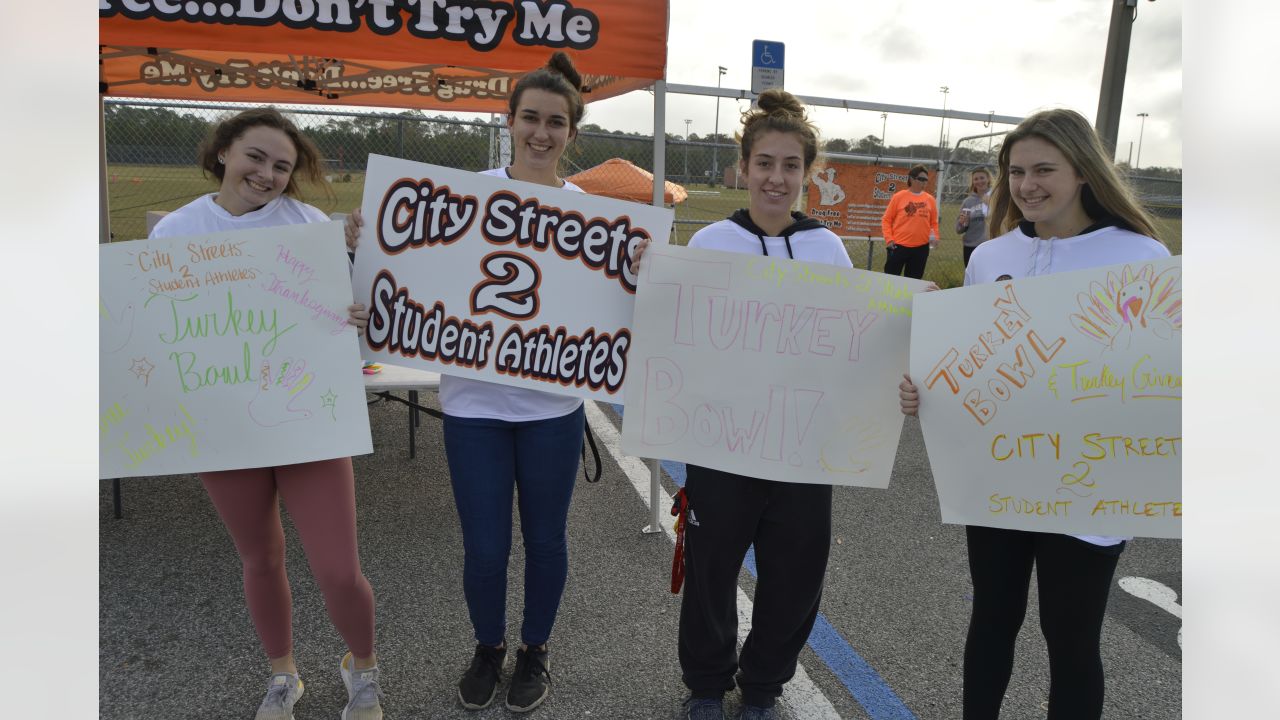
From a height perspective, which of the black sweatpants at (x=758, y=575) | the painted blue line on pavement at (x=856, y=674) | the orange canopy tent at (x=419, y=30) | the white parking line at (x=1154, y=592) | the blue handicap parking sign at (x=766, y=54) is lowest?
the painted blue line on pavement at (x=856, y=674)

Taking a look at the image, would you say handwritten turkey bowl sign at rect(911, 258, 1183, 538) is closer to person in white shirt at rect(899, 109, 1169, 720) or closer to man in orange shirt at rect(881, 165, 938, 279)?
person in white shirt at rect(899, 109, 1169, 720)

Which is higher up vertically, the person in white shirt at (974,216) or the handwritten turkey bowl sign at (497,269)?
the person in white shirt at (974,216)

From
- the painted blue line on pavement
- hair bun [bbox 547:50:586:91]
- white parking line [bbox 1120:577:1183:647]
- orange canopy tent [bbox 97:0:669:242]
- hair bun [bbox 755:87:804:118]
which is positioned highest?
orange canopy tent [bbox 97:0:669:242]

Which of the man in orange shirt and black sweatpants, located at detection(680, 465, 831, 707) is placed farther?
the man in orange shirt

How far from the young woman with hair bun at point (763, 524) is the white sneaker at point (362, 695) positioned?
39.9 inches

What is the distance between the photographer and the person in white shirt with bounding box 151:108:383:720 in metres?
2.21

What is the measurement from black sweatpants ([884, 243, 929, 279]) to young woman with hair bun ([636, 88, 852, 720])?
861cm

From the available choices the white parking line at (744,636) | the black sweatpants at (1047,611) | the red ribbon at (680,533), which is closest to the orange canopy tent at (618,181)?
the white parking line at (744,636)

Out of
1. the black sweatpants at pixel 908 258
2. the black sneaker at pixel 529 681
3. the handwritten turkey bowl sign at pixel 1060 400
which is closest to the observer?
the handwritten turkey bowl sign at pixel 1060 400

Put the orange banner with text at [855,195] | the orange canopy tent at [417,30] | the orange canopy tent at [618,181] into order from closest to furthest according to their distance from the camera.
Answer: the orange canopy tent at [417,30] → the orange canopy tent at [618,181] → the orange banner with text at [855,195]

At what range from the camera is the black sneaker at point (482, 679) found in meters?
2.51

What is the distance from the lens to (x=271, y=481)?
2.27m

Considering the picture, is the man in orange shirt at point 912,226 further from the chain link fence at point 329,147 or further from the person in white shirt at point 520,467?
the person in white shirt at point 520,467

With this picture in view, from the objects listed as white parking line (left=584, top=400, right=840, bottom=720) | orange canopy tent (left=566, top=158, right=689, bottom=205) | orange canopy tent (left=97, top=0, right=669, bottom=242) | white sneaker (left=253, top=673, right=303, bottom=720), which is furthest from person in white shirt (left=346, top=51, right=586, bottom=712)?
orange canopy tent (left=566, top=158, right=689, bottom=205)
